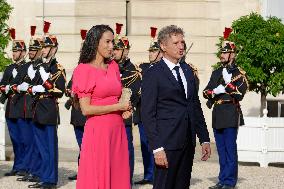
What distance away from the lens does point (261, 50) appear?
16.6m

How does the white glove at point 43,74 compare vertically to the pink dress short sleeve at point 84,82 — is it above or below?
below

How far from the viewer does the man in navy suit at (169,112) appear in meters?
7.22

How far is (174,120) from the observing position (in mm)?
7277

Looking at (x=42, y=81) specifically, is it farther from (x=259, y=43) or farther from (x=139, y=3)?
(x=139, y=3)

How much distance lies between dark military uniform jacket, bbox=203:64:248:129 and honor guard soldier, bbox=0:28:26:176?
274 cm

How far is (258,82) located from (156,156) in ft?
33.3

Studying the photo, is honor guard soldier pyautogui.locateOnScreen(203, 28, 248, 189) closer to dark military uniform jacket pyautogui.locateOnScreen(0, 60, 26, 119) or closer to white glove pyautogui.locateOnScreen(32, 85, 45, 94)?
white glove pyautogui.locateOnScreen(32, 85, 45, 94)

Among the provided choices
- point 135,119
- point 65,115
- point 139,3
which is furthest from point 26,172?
point 139,3

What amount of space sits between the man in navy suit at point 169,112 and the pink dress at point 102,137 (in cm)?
32

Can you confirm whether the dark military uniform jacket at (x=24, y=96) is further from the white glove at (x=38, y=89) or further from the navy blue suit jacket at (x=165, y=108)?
the navy blue suit jacket at (x=165, y=108)

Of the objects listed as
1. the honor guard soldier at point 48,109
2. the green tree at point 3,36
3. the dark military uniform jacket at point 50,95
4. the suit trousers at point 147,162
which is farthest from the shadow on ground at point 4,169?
the green tree at point 3,36

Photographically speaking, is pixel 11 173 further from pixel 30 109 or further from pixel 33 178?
pixel 30 109

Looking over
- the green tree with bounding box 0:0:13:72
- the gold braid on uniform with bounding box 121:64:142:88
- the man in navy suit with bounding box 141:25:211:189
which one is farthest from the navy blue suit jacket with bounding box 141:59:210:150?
the green tree with bounding box 0:0:13:72

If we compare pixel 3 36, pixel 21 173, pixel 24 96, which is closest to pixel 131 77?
pixel 24 96
